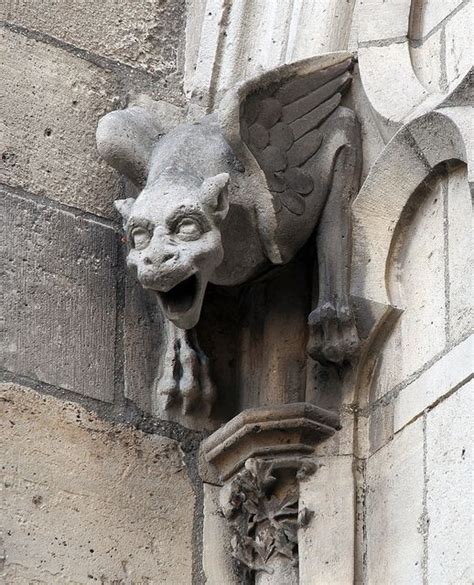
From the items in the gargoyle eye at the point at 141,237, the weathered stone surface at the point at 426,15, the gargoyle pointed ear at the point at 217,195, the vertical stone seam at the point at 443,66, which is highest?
the weathered stone surface at the point at 426,15

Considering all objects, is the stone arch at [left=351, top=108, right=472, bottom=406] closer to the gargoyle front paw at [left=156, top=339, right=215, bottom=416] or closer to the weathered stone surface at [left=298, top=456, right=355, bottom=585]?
the weathered stone surface at [left=298, top=456, right=355, bottom=585]

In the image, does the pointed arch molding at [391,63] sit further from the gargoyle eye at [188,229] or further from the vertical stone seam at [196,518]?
the vertical stone seam at [196,518]

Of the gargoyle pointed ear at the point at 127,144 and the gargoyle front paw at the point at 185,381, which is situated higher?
the gargoyle pointed ear at the point at 127,144

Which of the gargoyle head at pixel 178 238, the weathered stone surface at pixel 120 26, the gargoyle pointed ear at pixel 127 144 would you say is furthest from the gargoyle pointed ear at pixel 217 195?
the weathered stone surface at pixel 120 26

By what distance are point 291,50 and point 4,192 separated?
0.66 meters

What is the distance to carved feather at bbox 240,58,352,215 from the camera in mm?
3486

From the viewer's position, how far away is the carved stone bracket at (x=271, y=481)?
11.3 feet

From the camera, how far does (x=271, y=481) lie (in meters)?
3.46

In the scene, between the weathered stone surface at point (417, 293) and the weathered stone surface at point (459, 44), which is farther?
the weathered stone surface at point (459, 44)

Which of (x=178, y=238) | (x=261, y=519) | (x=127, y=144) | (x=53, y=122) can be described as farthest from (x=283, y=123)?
(x=261, y=519)

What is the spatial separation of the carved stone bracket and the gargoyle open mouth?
0.27 metres

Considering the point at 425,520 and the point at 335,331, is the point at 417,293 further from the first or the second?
the point at 425,520

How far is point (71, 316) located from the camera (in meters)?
3.63

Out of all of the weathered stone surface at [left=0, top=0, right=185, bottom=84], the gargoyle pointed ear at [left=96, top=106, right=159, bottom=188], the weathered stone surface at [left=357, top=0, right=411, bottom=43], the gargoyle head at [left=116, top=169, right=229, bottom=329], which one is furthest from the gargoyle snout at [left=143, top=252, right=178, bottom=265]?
the weathered stone surface at [left=0, top=0, right=185, bottom=84]
